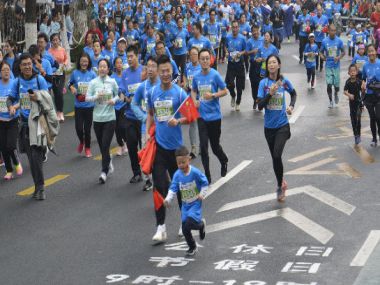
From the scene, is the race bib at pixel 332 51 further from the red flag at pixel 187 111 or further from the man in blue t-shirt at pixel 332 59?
the red flag at pixel 187 111

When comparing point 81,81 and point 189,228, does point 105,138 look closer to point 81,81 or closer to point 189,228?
point 81,81

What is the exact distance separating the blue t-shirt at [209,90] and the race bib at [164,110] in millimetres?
2796

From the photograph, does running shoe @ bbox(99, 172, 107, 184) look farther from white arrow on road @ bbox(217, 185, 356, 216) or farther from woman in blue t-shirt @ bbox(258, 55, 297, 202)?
woman in blue t-shirt @ bbox(258, 55, 297, 202)

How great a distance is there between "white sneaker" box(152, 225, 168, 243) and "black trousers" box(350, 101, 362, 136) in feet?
22.3

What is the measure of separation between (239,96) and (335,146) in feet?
17.2

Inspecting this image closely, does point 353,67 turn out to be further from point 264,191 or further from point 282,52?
point 282,52


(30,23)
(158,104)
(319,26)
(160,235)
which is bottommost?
(160,235)

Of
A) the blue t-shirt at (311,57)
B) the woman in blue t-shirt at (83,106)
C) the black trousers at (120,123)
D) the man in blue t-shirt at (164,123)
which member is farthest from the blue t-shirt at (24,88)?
the blue t-shirt at (311,57)

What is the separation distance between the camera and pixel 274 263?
1091cm

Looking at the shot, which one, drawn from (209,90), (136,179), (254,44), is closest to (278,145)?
(209,90)

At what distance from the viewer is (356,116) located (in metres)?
18.1

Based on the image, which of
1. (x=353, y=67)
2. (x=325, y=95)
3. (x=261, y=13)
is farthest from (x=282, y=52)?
(x=353, y=67)

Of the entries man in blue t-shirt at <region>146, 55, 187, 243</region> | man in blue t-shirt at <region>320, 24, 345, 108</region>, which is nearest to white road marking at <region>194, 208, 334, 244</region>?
man in blue t-shirt at <region>146, 55, 187, 243</region>

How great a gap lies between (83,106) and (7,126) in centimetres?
205
